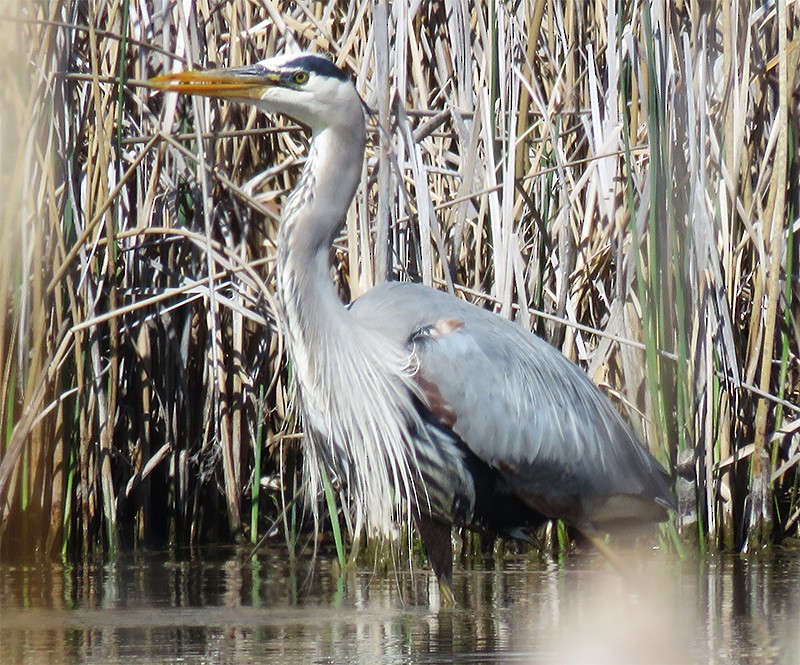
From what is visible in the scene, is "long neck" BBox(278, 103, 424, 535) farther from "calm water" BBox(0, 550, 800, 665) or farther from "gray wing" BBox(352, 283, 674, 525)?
"calm water" BBox(0, 550, 800, 665)

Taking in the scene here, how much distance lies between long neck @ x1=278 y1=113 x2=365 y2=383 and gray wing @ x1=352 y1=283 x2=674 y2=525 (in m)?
0.24

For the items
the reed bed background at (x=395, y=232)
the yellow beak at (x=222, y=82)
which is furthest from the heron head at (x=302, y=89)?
the reed bed background at (x=395, y=232)

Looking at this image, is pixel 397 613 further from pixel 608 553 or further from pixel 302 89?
pixel 302 89

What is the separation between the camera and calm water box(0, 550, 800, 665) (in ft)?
10.3

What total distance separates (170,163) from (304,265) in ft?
4.40

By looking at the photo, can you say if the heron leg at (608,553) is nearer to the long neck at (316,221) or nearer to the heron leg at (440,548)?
the heron leg at (440,548)

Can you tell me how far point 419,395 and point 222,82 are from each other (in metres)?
1.06

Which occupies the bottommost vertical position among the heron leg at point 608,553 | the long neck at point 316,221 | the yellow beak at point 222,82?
the heron leg at point 608,553

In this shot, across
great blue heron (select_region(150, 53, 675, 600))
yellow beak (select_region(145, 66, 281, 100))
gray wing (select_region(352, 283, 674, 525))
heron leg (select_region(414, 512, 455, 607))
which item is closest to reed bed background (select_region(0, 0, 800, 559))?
gray wing (select_region(352, 283, 674, 525))

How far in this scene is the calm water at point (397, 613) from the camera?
3.12 metres

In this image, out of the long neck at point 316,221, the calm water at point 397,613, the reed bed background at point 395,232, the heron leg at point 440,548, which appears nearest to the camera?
the calm water at point 397,613

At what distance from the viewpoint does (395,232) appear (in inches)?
176

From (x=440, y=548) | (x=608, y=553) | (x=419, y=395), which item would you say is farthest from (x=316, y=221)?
(x=608, y=553)

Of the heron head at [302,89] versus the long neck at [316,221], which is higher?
the heron head at [302,89]
